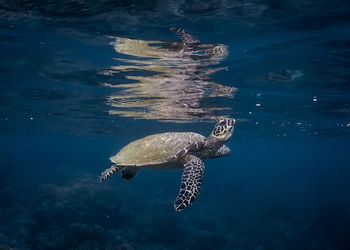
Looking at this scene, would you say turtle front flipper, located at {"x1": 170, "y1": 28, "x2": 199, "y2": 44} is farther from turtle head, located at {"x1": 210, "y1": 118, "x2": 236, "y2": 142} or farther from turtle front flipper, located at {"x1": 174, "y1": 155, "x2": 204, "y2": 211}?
turtle front flipper, located at {"x1": 174, "y1": 155, "x2": 204, "y2": 211}

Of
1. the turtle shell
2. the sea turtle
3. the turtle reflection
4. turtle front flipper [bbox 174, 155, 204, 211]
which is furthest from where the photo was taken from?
the turtle reflection

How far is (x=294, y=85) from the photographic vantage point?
47.6 ft

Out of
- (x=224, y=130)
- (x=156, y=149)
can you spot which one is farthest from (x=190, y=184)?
(x=156, y=149)

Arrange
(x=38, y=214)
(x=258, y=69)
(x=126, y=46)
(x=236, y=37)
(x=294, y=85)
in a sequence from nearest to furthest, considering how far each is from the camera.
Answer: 1. (x=236, y=37)
2. (x=126, y=46)
3. (x=258, y=69)
4. (x=294, y=85)
5. (x=38, y=214)

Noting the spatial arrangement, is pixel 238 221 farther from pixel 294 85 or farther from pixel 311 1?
pixel 311 1

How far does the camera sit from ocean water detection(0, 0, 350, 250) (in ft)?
26.5

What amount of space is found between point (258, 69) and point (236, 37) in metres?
3.59

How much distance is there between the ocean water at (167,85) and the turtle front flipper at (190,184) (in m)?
4.71

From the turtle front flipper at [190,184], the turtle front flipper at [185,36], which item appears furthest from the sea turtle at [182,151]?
the turtle front flipper at [185,36]

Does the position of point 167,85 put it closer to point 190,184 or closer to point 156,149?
point 156,149

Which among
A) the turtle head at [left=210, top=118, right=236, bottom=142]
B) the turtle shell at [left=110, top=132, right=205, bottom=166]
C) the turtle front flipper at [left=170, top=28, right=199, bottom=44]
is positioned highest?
the turtle front flipper at [left=170, top=28, right=199, bottom=44]

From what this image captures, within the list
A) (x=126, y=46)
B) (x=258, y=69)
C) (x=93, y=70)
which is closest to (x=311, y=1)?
(x=258, y=69)

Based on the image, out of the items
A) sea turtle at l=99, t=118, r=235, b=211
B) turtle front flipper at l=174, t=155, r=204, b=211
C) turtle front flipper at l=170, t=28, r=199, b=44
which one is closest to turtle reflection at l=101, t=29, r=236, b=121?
turtle front flipper at l=170, t=28, r=199, b=44

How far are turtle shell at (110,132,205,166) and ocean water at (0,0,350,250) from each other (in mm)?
3661
